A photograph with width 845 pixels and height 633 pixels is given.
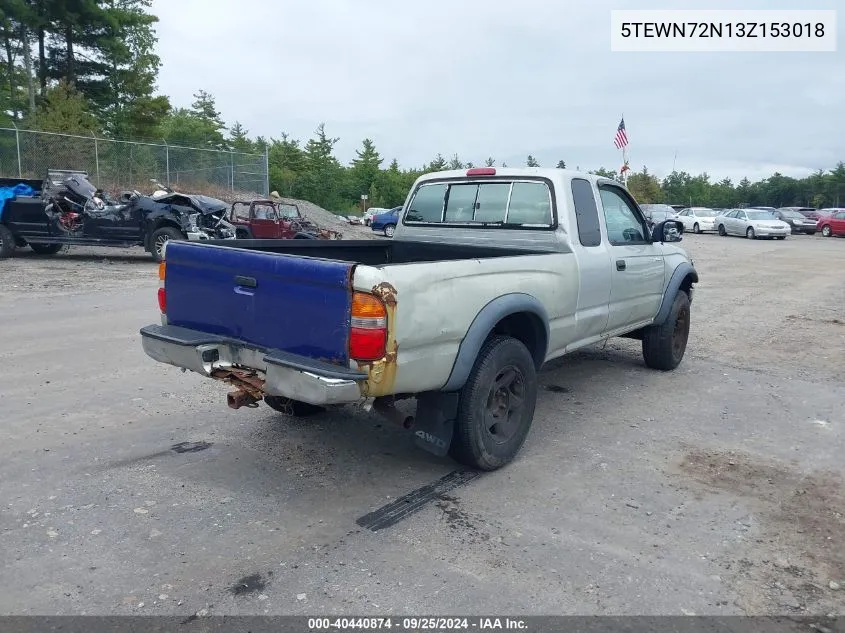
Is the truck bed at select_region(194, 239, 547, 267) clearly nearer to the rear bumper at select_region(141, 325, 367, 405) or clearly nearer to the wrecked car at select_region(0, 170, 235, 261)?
the rear bumper at select_region(141, 325, 367, 405)

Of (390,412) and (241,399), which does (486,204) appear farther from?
(241,399)

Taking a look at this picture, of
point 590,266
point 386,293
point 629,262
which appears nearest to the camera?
point 386,293

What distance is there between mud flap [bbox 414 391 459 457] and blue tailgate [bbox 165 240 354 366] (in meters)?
0.79

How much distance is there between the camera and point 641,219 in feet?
21.4

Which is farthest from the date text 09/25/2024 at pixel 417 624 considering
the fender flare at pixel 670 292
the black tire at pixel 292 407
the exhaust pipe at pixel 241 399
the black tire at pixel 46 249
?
the black tire at pixel 46 249

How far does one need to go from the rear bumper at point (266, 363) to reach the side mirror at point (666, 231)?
4098mm

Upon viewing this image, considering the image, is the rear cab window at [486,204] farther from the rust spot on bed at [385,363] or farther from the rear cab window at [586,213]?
the rust spot on bed at [385,363]

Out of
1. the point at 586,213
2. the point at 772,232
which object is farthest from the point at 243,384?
the point at 772,232

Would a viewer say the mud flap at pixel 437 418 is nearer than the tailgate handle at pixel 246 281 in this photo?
No

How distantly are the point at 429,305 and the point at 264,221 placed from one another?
17134 mm

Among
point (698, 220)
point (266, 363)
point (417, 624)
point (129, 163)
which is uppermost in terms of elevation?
point (129, 163)

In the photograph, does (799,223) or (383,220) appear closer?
(383,220)

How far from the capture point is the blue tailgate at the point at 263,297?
11.6 ft

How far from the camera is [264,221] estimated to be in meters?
19.9
